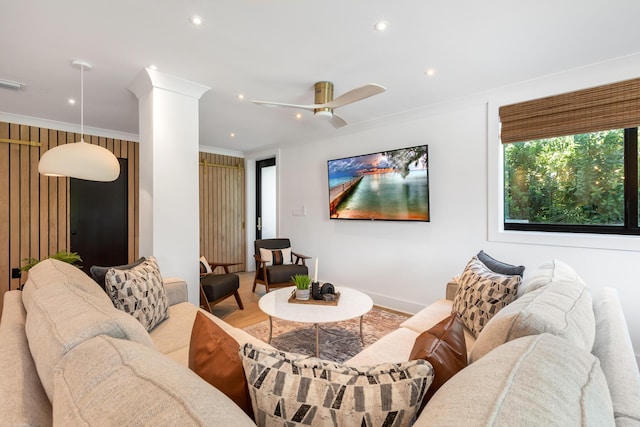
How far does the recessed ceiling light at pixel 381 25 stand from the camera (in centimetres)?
183

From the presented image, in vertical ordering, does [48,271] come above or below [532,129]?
below

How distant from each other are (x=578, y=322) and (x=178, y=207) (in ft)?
9.28

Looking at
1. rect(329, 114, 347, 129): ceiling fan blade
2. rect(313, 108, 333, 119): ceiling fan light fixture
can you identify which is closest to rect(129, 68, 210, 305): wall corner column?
rect(313, 108, 333, 119): ceiling fan light fixture

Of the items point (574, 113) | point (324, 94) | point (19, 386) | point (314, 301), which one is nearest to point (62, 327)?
point (19, 386)

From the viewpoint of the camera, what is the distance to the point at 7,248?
3596 millimetres

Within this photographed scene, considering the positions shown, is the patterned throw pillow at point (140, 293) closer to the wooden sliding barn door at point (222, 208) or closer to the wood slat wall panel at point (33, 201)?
the wood slat wall panel at point (33, 201)

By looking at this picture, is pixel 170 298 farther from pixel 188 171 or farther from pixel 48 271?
pixel 188 171

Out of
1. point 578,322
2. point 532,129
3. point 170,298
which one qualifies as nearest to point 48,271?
point 170,298

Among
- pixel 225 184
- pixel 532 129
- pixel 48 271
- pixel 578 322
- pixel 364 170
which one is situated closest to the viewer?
pixel 578 322

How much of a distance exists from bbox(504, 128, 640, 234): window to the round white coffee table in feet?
5.91

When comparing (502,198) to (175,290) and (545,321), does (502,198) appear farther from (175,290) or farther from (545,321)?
(175,290)

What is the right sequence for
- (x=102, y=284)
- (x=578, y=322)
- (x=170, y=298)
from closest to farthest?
(x=578, y=322) < (x=102, y=284) < (x=170, y=298)

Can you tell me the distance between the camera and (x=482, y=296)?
1723mm

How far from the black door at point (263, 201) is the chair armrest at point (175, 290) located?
332cm
